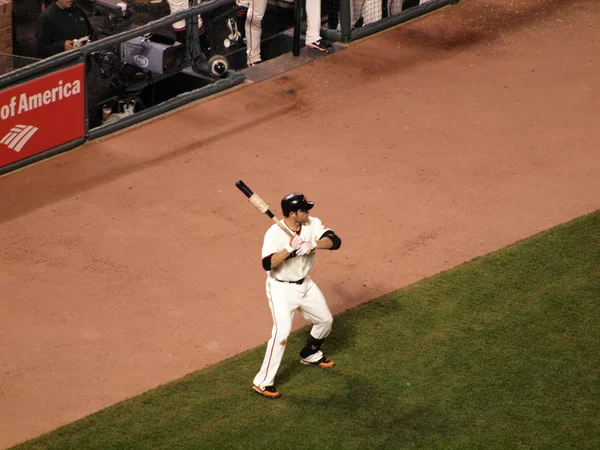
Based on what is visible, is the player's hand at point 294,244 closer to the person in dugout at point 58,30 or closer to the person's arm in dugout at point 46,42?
the person in dugout at point 58,30

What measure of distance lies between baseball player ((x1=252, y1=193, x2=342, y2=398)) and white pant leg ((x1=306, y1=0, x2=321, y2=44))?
20.0 ft

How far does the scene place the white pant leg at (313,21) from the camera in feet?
44.9

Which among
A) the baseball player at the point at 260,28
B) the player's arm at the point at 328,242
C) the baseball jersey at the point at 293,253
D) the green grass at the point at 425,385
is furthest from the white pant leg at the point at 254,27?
the player's arm at the point at 328,242

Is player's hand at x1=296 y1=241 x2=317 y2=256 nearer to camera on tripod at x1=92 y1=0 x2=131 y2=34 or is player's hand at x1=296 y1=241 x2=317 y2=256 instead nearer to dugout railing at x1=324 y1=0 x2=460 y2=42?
camera on tripod at x1=92 y1=0 x2=131 y2=34

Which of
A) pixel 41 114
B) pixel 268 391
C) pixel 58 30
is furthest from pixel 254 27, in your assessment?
pixel 268 391

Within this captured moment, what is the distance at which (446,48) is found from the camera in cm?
1391

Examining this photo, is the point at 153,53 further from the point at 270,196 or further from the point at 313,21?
the point at 270,196

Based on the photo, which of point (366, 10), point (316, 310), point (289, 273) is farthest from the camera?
point (366, 10)

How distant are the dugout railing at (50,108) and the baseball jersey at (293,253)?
4325 mm

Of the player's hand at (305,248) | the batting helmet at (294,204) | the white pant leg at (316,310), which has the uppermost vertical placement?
the batting helmet at (294,204)

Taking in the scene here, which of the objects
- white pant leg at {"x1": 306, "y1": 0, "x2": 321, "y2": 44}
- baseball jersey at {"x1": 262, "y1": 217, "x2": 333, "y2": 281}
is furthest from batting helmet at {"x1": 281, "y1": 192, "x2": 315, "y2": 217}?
white pant leg at {"x1": 306, "y1": 0, "x2": 321, "y2": 44}

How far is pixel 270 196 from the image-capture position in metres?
10.9

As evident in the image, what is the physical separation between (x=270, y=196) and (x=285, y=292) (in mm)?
2910

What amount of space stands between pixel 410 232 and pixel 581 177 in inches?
82.1
